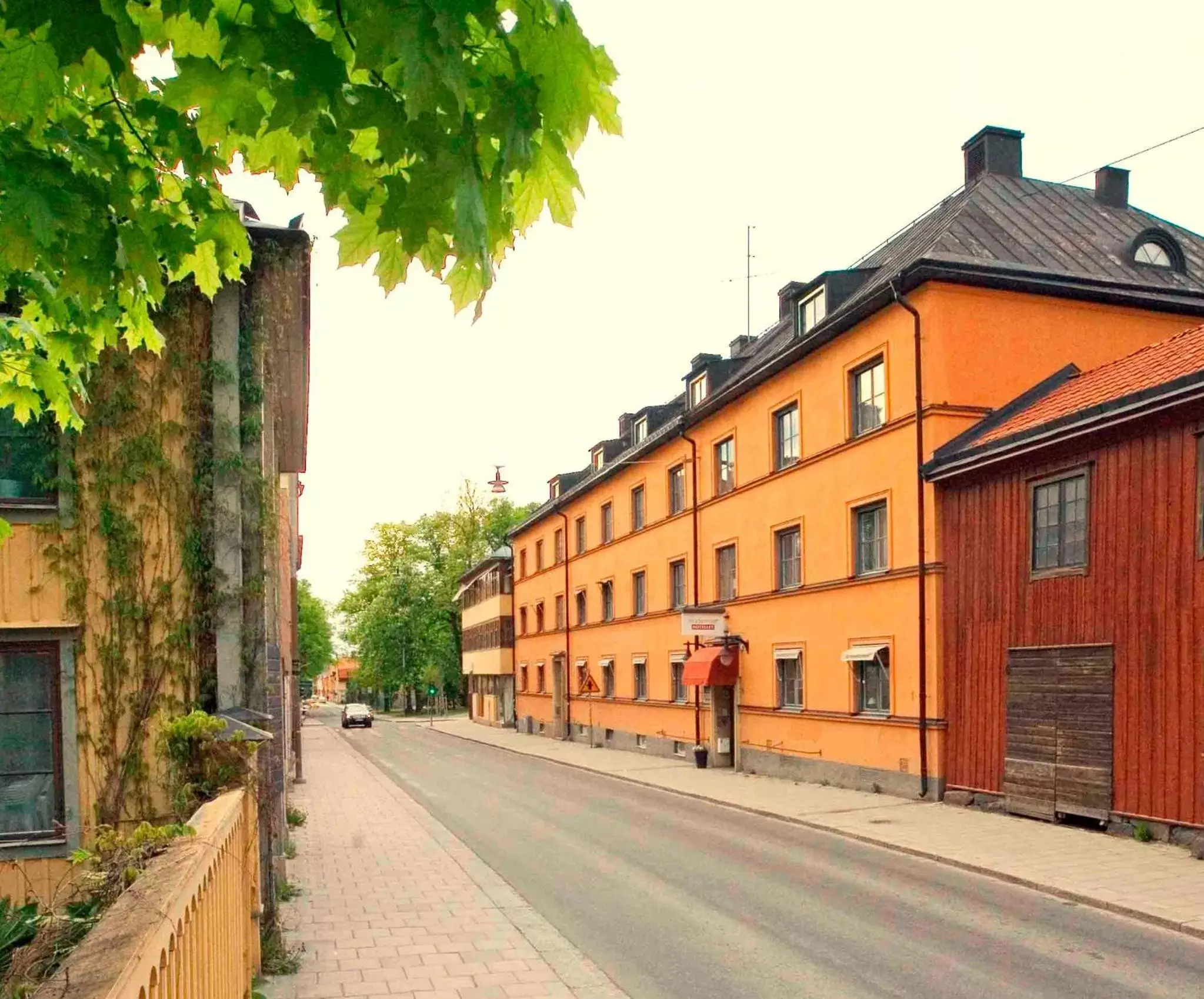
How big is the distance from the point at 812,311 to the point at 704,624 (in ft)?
25.4

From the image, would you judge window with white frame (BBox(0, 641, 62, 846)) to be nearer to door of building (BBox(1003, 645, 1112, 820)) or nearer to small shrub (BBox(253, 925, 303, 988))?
small shrub (BBox(253, 925, 303, 988))

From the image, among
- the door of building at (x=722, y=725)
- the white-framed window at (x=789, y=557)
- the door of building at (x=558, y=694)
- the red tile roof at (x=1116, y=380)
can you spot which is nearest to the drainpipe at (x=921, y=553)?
the red tile roof at (x=1116, y=380)

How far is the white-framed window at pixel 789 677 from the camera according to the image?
22.4m

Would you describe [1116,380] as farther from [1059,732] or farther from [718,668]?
[718,668]

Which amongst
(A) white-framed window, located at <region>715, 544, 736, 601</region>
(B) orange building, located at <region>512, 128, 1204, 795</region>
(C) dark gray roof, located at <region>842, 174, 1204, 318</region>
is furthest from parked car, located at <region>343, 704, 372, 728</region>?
(C) dark gray roof, located at <region>842, 174, 1204, 318</region>

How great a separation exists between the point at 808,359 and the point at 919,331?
4214mm

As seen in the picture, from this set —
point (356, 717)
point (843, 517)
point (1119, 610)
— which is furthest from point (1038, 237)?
point (356, 717)

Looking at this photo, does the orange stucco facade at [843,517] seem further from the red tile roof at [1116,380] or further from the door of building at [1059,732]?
the door of building at [1059,732]

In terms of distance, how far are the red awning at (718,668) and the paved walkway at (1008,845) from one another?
292 cm

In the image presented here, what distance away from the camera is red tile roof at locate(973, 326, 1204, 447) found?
13.6 meters

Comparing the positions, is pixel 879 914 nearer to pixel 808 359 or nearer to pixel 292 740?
pixel 808 359

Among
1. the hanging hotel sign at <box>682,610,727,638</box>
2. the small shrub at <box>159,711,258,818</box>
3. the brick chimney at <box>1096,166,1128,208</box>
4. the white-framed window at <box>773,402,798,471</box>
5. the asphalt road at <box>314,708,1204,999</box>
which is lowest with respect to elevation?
the asphalt road at <box>314,708,1204,999</box>

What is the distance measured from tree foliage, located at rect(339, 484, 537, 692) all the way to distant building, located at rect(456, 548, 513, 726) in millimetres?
11471

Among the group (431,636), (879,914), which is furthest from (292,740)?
(431,636)
